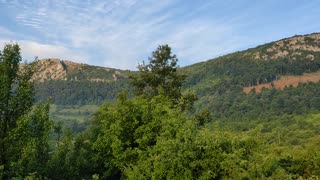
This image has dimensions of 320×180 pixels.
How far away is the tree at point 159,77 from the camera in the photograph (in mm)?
47806

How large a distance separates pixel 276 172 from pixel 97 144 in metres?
16.9

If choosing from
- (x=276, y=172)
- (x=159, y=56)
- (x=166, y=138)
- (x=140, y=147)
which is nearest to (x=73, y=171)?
(x=140, y=147)

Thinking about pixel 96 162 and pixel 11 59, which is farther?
pixel 96 162

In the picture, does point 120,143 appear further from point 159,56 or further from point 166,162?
point 159,56

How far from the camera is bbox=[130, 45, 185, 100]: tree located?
47806 mm

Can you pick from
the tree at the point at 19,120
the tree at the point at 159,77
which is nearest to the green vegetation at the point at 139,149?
the tree at the point at 19,120

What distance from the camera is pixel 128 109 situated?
35.5m

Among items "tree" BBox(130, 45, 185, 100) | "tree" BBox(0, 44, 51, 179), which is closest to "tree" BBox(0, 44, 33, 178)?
"tree" BBox(0, 44, 51, 179)

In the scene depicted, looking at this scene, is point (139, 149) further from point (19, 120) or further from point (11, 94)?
point (11, 94)

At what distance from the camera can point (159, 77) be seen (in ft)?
159

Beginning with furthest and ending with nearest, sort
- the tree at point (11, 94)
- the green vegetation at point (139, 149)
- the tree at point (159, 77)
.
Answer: the tree at point (159, 77) < the tree at point (11, 94) < the green vegetation at point (139, 149)

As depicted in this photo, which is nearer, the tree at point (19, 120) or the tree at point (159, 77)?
the tree at point (19, 120)

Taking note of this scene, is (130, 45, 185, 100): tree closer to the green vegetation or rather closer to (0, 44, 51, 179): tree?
the green vegetation

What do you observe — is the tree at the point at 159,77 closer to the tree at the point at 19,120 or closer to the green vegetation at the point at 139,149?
the green vegetation at the point at 139,149
